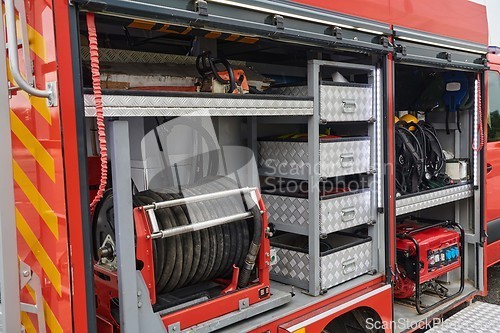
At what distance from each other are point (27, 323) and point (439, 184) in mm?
3639

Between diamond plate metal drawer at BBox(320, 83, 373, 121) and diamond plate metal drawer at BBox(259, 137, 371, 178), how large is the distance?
0.53 feet

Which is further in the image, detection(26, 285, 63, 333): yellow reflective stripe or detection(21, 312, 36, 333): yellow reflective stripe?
detection(21, 312, 36, 333): yellow reflective stripe

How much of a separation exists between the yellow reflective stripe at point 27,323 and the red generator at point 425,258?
2.76 m

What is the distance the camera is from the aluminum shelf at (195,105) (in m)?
2.17

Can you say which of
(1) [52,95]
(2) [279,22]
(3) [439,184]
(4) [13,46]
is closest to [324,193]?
(2) [279,22]

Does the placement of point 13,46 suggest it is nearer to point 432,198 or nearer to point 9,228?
point 9,228

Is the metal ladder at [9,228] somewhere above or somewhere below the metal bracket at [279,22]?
below

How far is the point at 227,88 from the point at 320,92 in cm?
61

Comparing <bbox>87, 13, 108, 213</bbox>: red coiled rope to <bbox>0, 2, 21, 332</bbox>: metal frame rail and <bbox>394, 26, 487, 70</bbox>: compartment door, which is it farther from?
<bbox>394, 26, 487, 70</bbox>: compartment door

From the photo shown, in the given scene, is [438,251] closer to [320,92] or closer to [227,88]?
[320,92]

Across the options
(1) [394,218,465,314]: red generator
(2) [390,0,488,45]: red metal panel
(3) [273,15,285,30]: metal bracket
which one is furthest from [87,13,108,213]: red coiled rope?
(1) [394,218,465,314]: red generator

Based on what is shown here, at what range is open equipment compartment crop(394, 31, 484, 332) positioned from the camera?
4.23 m

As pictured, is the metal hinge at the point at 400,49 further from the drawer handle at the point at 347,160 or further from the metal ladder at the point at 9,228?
the metal ladder at the point at 9,228

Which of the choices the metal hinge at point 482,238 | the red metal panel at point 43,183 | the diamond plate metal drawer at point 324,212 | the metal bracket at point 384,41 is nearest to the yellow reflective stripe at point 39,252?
the red metal panel at point 43,183
